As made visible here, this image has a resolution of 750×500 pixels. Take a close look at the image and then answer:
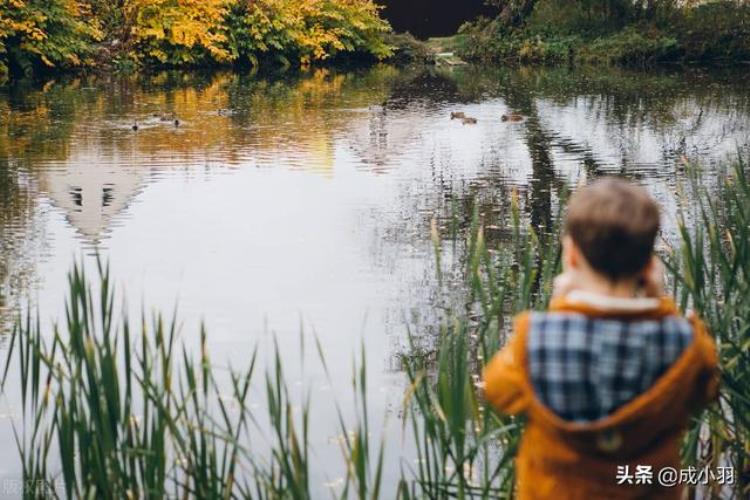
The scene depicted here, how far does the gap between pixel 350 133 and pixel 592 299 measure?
1250 centimetres

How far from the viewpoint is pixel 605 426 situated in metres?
2.21

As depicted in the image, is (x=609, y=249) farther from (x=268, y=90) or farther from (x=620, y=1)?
(x=620, y=1)

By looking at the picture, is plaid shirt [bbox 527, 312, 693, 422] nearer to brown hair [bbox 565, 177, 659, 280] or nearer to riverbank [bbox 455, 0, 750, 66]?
brown hair [bbox 565, 177, 659, 280]

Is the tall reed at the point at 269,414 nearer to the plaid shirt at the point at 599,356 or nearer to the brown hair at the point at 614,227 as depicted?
the plaid shirt at the point at 599,356

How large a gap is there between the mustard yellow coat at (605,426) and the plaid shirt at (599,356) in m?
0.02

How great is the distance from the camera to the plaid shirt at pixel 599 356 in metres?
2.22

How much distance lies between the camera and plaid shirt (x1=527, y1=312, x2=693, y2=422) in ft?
7.28

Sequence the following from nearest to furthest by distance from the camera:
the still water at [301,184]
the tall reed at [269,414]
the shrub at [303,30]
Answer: the tall reed at [269,414] → the still water at [301,184] → the shrub at [303,30]

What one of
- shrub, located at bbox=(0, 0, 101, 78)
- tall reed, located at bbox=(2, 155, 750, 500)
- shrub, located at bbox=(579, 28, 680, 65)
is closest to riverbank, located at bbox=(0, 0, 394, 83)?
shrub, located at bbox=(0, 0, 101, 78)

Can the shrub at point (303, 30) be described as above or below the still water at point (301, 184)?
above

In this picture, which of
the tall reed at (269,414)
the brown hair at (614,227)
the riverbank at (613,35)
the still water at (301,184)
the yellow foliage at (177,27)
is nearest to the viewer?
the brown hair at (614,227)

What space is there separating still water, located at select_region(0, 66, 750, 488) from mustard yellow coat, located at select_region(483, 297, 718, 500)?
1.33 metres

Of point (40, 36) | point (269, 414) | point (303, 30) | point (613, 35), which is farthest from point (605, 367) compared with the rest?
point (613, 35)

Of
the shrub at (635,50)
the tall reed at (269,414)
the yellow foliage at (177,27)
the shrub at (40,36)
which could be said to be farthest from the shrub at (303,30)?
the tall reed at (269,414)
